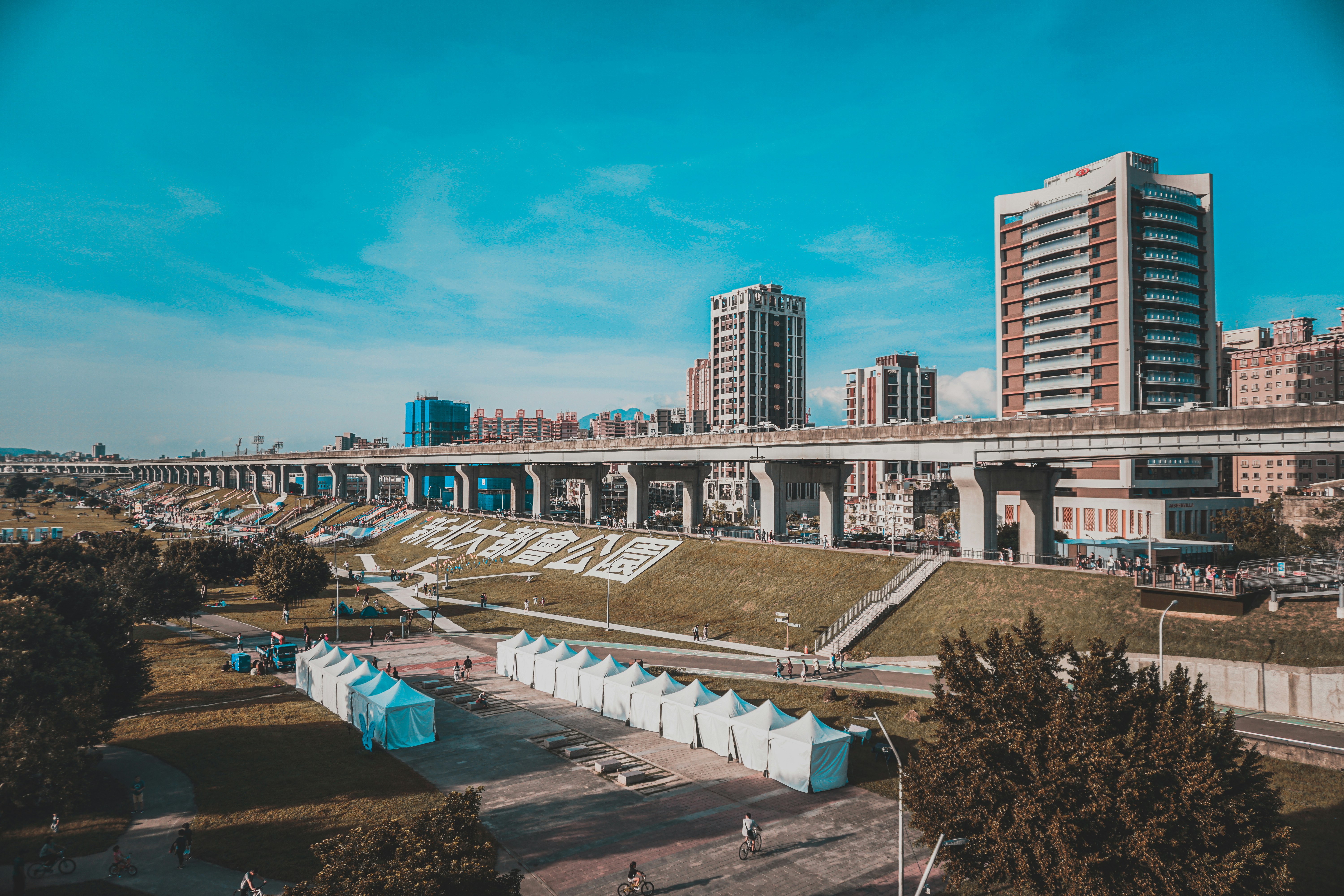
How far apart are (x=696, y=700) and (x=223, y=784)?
19.4 meters

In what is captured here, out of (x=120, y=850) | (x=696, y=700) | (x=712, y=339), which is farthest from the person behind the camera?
(x=712, y=339)

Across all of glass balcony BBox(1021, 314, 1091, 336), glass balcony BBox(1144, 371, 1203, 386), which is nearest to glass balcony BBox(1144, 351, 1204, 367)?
glass balcony BBox(1144, 371, 1203, 386)

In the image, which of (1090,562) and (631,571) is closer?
(1090,562)

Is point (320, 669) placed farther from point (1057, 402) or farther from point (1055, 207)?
point (1055, 207)

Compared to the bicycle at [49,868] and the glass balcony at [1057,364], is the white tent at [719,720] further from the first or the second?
the glass balcony at [1057,364]

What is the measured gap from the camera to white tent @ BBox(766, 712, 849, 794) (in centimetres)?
2747

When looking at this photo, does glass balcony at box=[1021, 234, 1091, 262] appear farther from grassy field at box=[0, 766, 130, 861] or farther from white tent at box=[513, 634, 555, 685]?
grassy field at box=[0, 766, 130, 861]

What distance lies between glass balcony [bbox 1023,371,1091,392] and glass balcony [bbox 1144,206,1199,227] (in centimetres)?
2109

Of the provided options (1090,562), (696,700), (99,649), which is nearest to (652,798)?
(696,700)

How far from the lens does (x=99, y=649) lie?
32.8m

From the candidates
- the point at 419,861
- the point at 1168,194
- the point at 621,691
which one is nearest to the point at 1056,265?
the point at 1168,194

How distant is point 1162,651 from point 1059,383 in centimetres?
7324

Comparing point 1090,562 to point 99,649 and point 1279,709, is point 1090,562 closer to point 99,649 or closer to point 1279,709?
point 1279,709

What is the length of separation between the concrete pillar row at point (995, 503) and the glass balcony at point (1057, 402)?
148 ft
